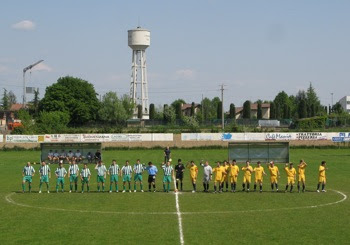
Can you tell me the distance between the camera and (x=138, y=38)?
4995 inches

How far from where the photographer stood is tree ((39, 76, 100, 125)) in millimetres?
117750

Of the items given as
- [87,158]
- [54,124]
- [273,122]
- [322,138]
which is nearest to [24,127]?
[54,124]

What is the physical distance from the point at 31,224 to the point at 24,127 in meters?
69.6

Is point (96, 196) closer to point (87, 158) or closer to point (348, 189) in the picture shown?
point (348, 189)

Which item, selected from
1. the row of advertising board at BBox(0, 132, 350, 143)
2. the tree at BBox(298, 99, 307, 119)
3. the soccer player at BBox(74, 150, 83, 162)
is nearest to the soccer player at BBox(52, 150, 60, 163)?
the soccer player at BBox(74, 150, 83, 162)

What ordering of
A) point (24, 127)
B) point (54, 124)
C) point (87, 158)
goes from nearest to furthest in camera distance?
point (87, 158), point (24, 127), point (54, 124)

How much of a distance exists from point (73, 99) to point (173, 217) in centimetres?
9706

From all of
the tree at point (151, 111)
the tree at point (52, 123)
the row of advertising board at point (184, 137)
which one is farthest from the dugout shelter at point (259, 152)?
the tree at point (151, 111)

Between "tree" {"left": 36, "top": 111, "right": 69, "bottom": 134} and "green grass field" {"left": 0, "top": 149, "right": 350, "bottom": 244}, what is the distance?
56229mm

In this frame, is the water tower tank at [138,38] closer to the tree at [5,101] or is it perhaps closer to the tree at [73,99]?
the tree at [73,99]

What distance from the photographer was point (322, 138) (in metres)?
76.9

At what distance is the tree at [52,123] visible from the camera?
90306 millimetres

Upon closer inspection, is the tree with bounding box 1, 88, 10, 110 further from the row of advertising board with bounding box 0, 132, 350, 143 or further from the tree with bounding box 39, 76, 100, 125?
the row of advertising board with bounding box 0, 132, 350, 143

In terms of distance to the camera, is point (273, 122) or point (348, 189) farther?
point (273, 122)
